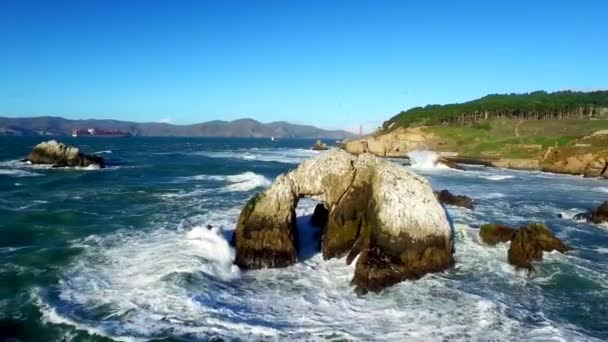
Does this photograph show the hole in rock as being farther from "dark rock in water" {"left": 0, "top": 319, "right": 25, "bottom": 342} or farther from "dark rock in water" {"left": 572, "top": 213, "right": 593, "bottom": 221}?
"dark rock in water" {"left": 572, "top": 213, "right": 593, "bottom": 221}

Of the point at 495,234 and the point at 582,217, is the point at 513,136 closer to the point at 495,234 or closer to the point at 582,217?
the point at 582,217

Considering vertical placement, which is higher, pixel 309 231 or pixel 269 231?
pixel 269 231

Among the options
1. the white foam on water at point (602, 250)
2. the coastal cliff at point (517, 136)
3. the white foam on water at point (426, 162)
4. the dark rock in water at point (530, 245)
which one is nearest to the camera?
the dark rock in water at point (530, 245)

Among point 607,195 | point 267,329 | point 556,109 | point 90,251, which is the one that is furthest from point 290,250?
point 556,109

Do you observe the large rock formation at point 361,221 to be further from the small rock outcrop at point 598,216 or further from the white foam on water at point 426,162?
the white foam on water at point 426,162

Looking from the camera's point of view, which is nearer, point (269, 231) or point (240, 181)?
point (269, 231)

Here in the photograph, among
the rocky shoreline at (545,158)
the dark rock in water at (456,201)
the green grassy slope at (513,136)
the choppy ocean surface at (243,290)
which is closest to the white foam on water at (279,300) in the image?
the choppy ocean surface at (243,290)

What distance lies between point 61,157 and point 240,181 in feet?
95.5

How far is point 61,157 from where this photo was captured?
63.1 metres

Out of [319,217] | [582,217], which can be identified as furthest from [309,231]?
[582,217]

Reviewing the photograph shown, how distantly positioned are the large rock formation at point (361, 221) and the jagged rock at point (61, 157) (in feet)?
161

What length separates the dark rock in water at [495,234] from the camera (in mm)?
20641

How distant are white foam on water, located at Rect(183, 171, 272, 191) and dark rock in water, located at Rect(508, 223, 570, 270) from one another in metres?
23.5

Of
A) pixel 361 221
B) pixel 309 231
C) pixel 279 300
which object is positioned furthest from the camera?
pixel 309 231
